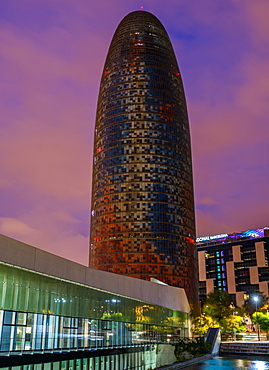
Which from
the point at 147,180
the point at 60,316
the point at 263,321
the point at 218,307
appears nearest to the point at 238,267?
the point at 147,180

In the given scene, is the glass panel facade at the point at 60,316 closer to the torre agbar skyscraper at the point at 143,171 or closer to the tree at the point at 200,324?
the tree at the point at 200,324

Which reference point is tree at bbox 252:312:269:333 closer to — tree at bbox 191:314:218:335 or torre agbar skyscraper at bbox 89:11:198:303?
tree at bbox 191:314:218:335

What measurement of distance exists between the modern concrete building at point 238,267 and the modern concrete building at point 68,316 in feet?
444

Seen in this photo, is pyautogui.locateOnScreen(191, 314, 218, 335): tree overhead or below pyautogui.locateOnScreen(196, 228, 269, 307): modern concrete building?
below

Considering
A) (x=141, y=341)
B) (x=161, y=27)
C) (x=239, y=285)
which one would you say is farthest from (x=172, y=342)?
(x=239, y=285)

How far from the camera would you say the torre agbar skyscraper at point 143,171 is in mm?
111438

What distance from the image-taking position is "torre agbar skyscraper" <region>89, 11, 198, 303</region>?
11144cm

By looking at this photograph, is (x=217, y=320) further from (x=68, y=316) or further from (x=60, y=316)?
(x=60, y=316)

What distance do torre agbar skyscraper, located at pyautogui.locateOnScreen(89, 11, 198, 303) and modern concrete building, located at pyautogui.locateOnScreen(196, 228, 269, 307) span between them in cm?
6902

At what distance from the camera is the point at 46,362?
2708 centimetres

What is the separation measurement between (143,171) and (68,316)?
87366 millimetres

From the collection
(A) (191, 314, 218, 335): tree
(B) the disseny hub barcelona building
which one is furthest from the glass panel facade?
(A) (191, 314, 218, 335): tree

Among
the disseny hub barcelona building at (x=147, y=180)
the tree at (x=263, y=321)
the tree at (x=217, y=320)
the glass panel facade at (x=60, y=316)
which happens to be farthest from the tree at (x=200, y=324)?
the glass panel facade at (x=60, y=316)

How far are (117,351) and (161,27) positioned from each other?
405 ft
